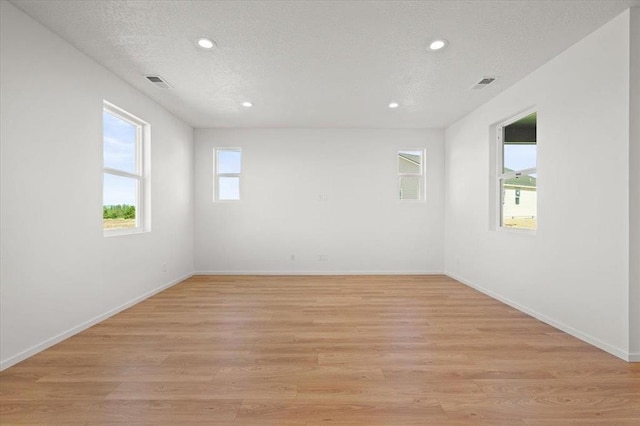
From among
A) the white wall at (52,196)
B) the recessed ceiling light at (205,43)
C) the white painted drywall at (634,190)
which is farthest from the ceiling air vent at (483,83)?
the white wall at (52,196)

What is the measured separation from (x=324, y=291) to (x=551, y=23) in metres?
3.83

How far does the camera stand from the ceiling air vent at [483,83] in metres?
3.76

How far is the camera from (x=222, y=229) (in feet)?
19.8

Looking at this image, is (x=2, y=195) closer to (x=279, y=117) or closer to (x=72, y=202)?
(x=72, y=202)

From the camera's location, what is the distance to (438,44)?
2.96 meters

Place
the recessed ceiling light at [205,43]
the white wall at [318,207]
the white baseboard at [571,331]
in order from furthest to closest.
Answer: the white wall at [318,207], the recessed ceiling light at [205,43], the white baseboard at [571,331]

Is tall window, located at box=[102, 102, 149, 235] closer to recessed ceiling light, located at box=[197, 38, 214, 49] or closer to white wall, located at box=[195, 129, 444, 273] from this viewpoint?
recessed ceiling light, located at box=[197, 38, 214, 49]

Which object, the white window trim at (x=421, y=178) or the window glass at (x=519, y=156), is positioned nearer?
the window glass at (x=519, y=156)

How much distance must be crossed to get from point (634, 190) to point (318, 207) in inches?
171

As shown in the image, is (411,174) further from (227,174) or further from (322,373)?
(322,373)

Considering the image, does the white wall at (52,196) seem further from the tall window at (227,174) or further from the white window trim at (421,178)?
the white window trim at (421,178)

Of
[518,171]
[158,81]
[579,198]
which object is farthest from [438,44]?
[158,81]

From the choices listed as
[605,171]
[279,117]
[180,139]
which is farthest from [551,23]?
[180,139]

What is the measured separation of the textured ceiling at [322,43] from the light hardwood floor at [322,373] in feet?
8.62
